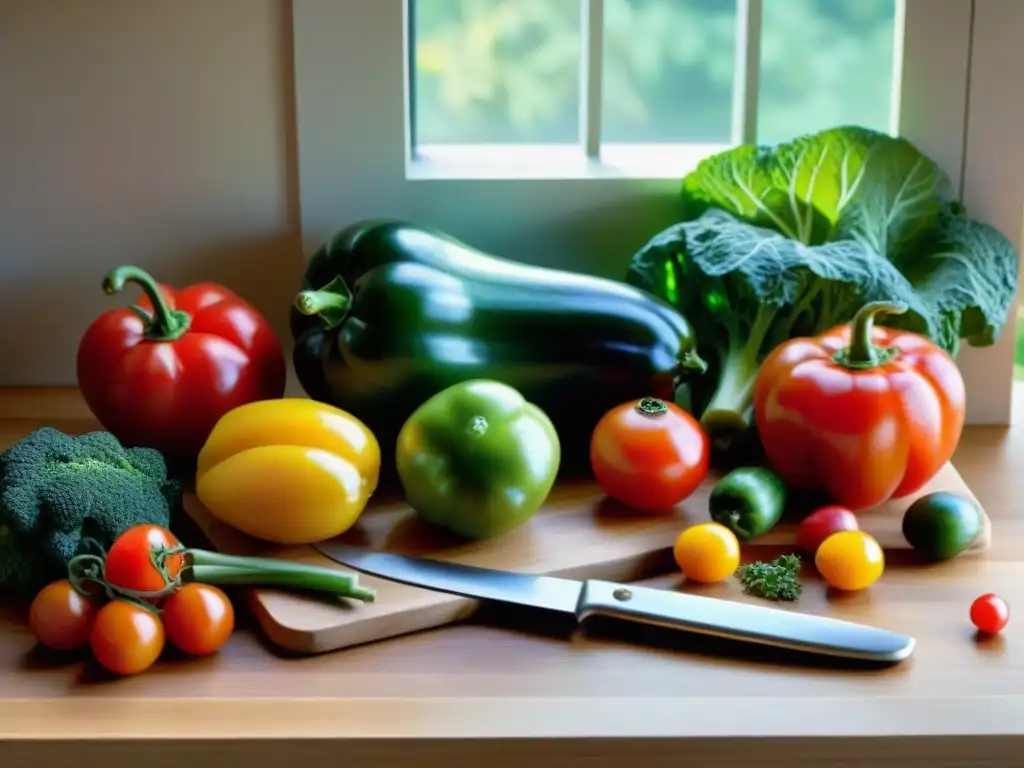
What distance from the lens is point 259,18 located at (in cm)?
112

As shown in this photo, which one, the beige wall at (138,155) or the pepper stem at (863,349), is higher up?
the beige wall at (138,155)

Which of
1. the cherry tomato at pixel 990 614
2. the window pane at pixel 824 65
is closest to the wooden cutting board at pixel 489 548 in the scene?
the cherry tomato at pixel 990 614

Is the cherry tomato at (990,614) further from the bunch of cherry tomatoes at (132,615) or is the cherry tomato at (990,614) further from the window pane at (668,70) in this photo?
the window pane at (668,70)

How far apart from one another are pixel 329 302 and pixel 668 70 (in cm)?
47

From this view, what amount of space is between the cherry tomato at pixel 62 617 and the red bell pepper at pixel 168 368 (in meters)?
0.27

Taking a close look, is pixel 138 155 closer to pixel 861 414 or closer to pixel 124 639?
pixel 124 639

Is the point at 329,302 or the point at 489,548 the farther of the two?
the point at 329,302

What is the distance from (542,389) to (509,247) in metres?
0.20

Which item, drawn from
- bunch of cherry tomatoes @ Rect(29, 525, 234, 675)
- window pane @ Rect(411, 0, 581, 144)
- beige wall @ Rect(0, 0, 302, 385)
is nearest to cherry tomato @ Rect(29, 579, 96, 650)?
bunch of cherry tomatoes @ Rect(29, 525, 234, 675)

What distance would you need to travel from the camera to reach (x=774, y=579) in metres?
0.82

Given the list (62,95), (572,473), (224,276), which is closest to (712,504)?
(572,473)

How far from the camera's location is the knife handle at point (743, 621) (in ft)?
2.43

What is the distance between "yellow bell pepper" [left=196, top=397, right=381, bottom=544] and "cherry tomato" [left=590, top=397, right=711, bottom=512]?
18 cm

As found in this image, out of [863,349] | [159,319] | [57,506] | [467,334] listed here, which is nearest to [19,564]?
[57,506]
